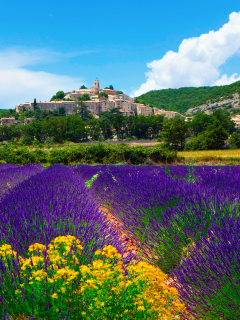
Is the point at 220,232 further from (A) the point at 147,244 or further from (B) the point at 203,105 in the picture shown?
(B) the point at 203,105

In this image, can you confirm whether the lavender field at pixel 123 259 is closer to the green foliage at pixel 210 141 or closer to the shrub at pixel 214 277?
the shrub at pixel 214 277

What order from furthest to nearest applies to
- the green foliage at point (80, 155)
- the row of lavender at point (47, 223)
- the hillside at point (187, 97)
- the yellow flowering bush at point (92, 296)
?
the hillside at point (187, 97)
the green foliage at point (80, 155)
the row of lavender at point (47, 223)
the yellow flowering bush at point (92, 296)

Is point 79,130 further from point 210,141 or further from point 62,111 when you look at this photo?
point 62,111

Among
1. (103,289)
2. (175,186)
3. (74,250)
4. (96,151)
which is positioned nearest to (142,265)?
(103,289)

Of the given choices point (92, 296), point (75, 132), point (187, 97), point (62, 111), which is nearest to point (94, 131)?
point (75, 132)

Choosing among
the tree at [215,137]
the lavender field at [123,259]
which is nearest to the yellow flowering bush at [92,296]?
the lavender field at [123,259]

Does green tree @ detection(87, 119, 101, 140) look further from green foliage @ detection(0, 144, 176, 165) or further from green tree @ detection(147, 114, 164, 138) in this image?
green foliage @ detection(0, 144, 176, 165)
